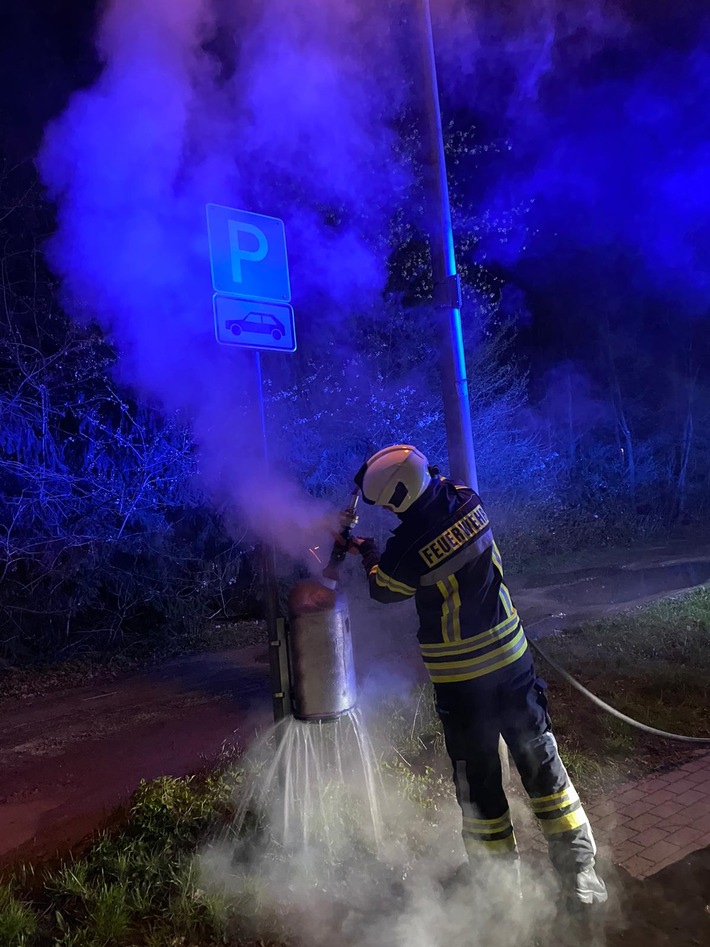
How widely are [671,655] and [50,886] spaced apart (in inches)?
214

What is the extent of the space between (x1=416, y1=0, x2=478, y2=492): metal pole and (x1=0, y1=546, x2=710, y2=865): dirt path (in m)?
2.06

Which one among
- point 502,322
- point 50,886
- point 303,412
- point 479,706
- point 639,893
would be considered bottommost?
point 639,893

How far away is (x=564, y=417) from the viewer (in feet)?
66.6

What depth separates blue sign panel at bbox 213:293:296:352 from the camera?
325 cm

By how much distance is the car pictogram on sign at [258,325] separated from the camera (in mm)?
3286

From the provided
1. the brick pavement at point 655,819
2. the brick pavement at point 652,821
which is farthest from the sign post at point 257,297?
the brick pavement at point 655,819

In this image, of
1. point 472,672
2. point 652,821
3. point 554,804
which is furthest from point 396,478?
point 652,821

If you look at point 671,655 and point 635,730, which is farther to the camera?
point 671,655

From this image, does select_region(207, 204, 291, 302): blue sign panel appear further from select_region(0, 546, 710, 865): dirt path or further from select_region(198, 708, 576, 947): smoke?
select_region(0, 546, 710, 865): dirt path

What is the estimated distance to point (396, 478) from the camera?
2.95m

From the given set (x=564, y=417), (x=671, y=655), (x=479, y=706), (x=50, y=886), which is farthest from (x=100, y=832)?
(x=564, y=417)

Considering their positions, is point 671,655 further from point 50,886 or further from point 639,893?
point 50,886

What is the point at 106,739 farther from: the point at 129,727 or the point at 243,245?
the point at 243,245

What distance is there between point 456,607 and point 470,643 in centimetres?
16
